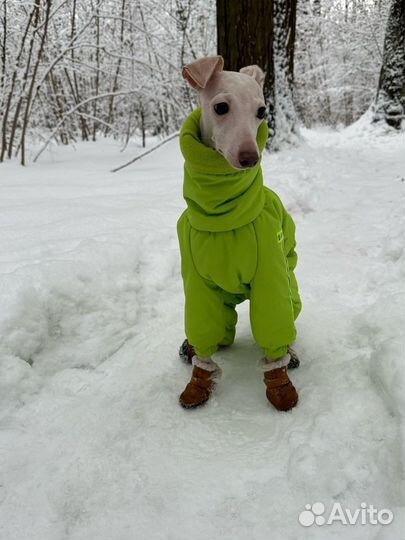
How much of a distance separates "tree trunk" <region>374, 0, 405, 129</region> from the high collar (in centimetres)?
663

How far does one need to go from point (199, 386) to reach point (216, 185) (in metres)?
0.73

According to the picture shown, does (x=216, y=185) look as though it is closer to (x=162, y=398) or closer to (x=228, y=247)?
(x=228, y=247)

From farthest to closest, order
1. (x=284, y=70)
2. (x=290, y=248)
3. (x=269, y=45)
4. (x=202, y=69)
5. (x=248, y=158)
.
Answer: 1. (x=284, y=70)
2. (x=269, y=45)
3. (x=290, y=248)
4. (x=202, y=69)
5. (x=248, y=158)

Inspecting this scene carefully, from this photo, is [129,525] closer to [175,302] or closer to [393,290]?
[175,302]

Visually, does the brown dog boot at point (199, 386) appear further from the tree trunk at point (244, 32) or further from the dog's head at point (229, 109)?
the tree trunk at point (244, 32)

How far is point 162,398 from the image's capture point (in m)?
1.63

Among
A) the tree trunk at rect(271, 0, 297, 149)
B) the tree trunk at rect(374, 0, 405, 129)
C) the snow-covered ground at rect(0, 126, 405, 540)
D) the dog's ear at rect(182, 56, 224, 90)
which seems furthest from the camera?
the tree trunk at rect(374, 0, 405, 129)

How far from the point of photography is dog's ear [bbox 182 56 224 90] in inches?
51.1

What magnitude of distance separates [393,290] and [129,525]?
1561 mm

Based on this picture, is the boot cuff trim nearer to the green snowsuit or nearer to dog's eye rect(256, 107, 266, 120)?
the green snowsuit

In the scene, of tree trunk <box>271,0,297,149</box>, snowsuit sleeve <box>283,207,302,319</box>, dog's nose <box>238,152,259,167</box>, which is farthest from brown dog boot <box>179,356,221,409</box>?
tree trunk <box>271,0,297,149</box>

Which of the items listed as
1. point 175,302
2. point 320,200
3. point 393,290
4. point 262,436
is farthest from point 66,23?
point 262,436

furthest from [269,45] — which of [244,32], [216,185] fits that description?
[216,185]

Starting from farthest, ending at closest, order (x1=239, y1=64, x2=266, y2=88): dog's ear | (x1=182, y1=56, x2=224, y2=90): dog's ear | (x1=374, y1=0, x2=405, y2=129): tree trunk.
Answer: (x1=374, y1=0, x2=405, y2=129): tree trunk → (x1=239, y1=64, x2=266, y2=88): dog's ear → (x1=182, y1=56, x2=224, y2=90): dog's ear
